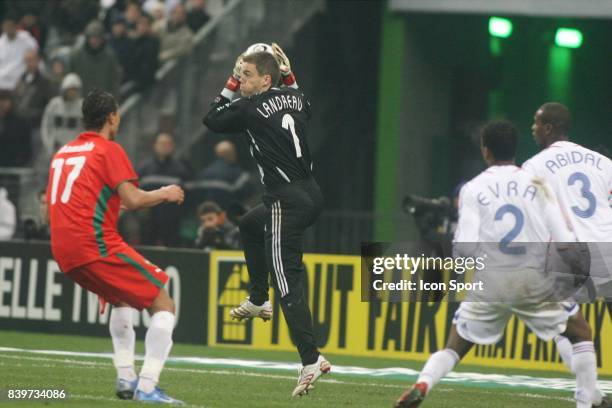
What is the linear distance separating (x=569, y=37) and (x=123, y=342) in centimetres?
1298

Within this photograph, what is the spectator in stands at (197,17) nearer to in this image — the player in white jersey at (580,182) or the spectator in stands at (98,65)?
the spectator in stands at (98,65)

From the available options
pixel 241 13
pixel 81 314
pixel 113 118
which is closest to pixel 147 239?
pixel 81 314

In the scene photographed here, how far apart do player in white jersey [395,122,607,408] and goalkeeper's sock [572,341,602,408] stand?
0.49 meters

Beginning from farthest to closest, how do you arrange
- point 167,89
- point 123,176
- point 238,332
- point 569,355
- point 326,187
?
point 326,187 < point 167,89 < point 238,332 < point 569,355 < point 123,176

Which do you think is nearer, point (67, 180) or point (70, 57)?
point (67, 180)

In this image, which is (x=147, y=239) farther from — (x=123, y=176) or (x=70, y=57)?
(x=123, y=176)

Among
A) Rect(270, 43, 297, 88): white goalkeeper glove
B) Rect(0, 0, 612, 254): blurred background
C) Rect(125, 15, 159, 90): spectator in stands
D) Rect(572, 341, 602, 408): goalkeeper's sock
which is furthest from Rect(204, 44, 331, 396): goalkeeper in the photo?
Rect(125, 15, 159, 90): spectator in stands

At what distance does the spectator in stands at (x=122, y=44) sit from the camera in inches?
845

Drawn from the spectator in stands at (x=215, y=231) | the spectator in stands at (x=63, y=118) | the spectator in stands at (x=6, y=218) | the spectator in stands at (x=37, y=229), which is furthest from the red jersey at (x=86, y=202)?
the spectator in stands at (x=63, y=118)

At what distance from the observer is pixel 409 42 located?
876 inches

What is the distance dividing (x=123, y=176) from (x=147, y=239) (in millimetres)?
9426

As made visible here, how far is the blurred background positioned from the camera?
20234 millimetres

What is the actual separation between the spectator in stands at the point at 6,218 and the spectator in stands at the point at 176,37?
3727mm

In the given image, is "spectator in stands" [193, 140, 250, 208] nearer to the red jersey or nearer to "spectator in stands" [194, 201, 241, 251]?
"spectator in stands" [194, 201, 241, 251]
